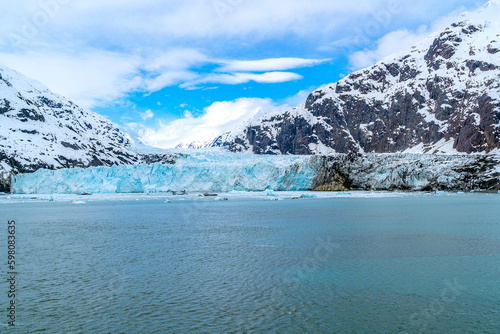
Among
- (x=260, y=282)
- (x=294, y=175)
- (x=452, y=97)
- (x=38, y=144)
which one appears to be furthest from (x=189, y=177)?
(x=452, y=97)

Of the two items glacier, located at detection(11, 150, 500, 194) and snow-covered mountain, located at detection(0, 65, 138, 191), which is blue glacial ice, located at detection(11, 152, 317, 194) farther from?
snow-covered mountain, located at detection(0, 65, 138, 191)

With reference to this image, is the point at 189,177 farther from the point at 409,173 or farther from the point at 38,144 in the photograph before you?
the point at 38,144

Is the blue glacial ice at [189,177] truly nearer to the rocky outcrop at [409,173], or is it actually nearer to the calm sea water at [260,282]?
the rocky outcrop at [409,173]

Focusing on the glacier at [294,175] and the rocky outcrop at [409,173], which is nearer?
the rocky outcrop at [409,173]

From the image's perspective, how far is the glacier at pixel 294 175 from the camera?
5772 cm

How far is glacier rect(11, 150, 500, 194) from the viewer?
5772cm

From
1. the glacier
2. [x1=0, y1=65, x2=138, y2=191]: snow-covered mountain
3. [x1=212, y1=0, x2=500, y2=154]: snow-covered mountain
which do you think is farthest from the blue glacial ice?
[x1=212, y1=0, x2=500, y2=154]: snow-covered mountain

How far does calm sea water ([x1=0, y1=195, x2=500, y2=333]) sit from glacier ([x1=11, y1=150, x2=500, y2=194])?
135 feet

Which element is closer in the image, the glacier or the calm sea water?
the calm sea water

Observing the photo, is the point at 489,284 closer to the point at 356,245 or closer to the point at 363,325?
the point at 363,325

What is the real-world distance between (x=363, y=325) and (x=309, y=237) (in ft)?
33.6

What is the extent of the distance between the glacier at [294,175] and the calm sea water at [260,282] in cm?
4121

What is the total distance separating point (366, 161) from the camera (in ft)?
202

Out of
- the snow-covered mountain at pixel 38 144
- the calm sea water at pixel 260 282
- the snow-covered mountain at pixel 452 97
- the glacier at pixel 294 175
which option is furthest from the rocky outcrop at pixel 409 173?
the snow-covered mountain at pixel 452 97
